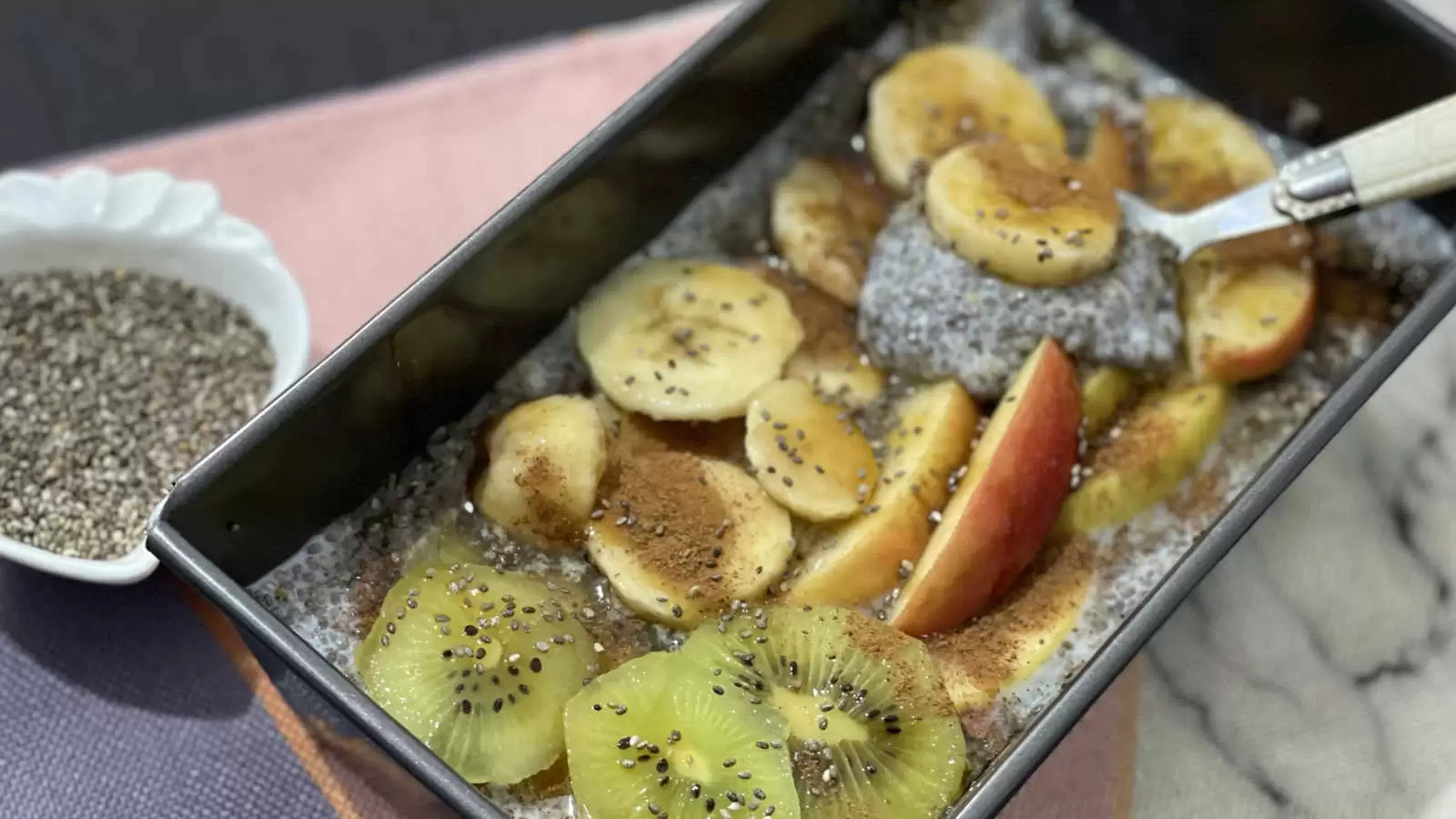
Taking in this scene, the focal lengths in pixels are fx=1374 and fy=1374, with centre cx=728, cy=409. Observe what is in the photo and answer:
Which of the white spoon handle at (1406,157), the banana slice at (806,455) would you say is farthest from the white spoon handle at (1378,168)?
the banana slice at (806,455)

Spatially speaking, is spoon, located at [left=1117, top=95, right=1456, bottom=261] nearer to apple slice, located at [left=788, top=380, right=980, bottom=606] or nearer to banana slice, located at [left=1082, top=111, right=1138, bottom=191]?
banana slice, located at [left=1082, top=111, right=1138, bottom=191]

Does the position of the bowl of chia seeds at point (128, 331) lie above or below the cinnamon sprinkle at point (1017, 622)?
above

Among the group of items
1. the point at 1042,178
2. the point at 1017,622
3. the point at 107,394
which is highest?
the point at 1042,178

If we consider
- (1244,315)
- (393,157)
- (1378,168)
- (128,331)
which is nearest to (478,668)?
(128,331)

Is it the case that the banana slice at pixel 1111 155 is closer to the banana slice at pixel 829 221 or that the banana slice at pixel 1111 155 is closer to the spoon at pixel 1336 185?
the spoon at pixel 1336 185

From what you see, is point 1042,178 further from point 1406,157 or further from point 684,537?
point 684,537

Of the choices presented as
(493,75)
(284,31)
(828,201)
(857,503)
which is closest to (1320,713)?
(857,503)
